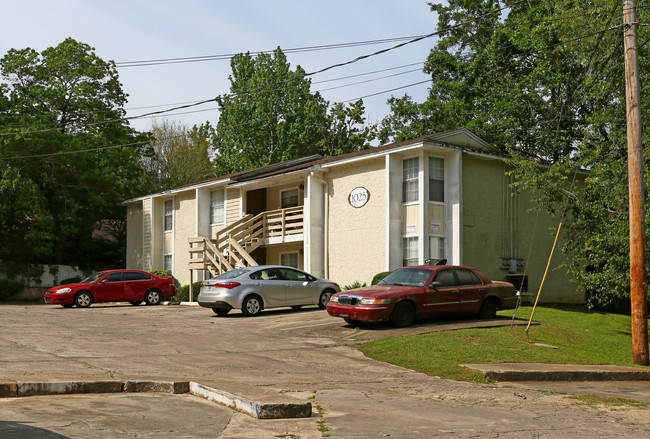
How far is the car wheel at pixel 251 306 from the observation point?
68.4ft

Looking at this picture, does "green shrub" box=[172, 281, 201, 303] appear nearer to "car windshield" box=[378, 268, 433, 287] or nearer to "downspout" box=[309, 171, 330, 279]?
"downspout" box=[309, 171, 330, 279]

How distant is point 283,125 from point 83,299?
102 ft

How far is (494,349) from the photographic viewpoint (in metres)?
14.5

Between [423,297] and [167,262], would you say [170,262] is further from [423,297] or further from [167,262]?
[423,297]

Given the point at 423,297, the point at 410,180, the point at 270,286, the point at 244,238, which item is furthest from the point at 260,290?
the point at 244,238

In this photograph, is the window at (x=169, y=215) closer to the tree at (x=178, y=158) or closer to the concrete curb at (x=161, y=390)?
the tree at (x=178, y=158)

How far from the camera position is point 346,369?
12461mm

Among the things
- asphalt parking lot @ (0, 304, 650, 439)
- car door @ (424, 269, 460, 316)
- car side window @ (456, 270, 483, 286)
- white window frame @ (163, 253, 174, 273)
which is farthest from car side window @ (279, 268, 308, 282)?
white window frame @ (163, 253, 174, 273)

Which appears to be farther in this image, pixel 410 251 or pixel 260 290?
pixel 410 251

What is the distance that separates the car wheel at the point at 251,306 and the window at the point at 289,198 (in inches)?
456

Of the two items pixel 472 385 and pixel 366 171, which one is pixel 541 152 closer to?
pixel 366 171

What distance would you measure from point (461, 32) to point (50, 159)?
23.8m

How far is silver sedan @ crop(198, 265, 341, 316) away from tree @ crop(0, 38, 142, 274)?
18.9 m

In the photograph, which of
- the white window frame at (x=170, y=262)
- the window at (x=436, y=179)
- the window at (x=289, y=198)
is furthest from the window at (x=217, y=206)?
the window at (x=436, y=179)
